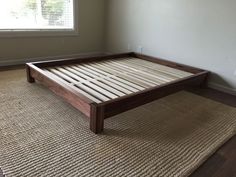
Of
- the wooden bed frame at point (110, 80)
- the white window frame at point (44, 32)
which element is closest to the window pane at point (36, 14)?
the white window frame at point (44, 32)

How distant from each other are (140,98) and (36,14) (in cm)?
253

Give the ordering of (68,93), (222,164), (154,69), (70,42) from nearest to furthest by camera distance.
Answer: (222,164) < (68,93) < (154,69) < (70,42)

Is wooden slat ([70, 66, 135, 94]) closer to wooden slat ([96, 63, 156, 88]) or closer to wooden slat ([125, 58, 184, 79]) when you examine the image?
wooden slat ([96, 63, 156, 88])

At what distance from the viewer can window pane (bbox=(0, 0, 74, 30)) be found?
3.16m

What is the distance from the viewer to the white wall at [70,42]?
3301 millimetres

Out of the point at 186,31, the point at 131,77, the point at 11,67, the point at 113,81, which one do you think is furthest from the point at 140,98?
the point at 11,67

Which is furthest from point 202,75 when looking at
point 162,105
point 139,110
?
point 139,110

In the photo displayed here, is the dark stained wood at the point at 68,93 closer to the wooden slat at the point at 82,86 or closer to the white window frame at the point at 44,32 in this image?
the wooden slat at the point at 82,86

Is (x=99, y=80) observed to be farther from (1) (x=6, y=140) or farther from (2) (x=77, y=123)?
(1) (x=6, y=140)

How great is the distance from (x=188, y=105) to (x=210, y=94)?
21.8 inches

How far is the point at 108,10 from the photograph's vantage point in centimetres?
412

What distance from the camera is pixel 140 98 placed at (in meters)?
1.88

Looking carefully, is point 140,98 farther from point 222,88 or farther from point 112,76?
point 222,88

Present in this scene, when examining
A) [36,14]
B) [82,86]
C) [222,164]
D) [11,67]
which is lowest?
[222,164]
